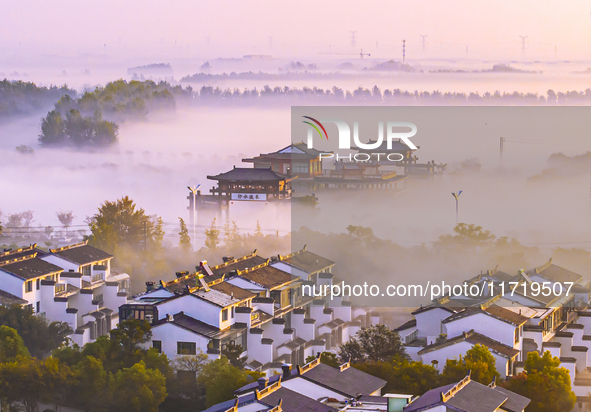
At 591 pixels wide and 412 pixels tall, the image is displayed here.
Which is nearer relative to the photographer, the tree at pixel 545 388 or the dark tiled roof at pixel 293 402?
the dark tiled roof at pixel 293 402

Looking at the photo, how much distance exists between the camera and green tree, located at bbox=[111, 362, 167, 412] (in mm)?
10070

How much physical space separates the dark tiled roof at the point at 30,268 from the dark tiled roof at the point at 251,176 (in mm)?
7778

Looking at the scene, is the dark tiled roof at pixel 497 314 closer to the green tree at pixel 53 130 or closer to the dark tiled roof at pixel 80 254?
the dark tiled roof at pixel 80 254

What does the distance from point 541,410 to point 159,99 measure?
3084 centimetres

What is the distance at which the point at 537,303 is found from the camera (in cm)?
1347

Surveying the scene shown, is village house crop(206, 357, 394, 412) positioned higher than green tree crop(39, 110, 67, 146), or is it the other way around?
green tree crop(39, 110, 67, 146)

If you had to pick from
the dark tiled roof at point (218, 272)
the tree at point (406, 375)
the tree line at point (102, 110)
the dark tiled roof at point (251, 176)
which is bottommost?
the tree at point (406, 375)

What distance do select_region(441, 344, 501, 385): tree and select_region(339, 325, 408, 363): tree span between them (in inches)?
42.0

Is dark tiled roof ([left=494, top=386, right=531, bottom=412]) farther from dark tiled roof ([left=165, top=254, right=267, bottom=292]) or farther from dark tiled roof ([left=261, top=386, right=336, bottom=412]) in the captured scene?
dark tiled roof ([left=165, top=254, right=267, bottom=292])

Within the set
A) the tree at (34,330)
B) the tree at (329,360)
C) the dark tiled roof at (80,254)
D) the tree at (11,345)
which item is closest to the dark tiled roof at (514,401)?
the tree at (329,360)

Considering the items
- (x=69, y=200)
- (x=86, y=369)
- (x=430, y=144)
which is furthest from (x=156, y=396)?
(x=69, y=200)

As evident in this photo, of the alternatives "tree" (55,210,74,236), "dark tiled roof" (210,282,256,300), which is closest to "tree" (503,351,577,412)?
"dark tiled roof" (210,282,256,300)

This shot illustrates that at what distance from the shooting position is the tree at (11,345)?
11.5 meters

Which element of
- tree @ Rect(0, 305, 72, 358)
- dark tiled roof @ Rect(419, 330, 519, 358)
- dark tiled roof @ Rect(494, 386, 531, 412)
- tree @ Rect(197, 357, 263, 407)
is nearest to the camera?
dark tiled roof @ Rect(494, 386, 531, 412)
